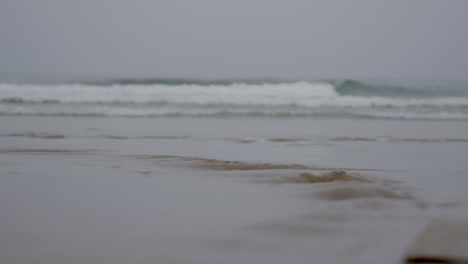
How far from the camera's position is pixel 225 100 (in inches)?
614

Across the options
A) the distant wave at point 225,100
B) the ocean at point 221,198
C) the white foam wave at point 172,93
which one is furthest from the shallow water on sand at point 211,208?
the white foam wave at point 172,93

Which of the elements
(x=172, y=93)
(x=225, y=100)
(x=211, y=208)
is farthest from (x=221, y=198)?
(x=172, y=93)

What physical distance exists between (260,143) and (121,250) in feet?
14.0

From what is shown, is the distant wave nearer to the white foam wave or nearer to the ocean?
the white foam wave

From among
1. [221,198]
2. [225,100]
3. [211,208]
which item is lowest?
[211,208]

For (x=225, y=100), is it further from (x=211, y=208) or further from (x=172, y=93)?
(x=211, y=208)

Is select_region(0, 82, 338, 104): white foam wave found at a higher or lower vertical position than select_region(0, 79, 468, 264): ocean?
higher

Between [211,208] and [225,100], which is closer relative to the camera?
[211,208]

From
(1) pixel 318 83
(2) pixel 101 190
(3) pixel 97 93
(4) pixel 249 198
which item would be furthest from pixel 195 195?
(1) pixel 318 83

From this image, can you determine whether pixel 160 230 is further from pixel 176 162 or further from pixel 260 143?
pixel 260 143

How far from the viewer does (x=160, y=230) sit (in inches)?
64.4

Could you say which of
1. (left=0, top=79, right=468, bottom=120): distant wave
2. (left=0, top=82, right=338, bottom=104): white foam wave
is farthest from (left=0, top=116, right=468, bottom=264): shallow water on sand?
(left=0, top=82, right=338, bottom=104): white foam wave

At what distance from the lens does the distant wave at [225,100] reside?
41.6 feet

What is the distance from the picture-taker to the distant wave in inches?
499
